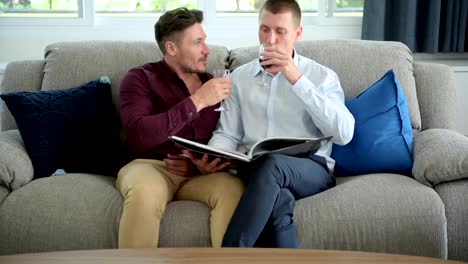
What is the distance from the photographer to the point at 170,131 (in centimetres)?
236

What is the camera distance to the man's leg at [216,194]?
82.0 inches

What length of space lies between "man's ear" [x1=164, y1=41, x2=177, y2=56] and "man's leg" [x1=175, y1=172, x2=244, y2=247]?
55 cm

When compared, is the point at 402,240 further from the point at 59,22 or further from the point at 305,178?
the point at 59,22

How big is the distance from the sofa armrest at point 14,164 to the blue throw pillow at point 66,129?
0.04m

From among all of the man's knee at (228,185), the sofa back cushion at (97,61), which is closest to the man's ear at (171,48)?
the sofa back cushion at (97,61)

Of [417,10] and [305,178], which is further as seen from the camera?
[417,10]

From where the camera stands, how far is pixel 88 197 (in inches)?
88.2

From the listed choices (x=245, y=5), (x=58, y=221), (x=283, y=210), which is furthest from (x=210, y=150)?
(x=245, y=5)

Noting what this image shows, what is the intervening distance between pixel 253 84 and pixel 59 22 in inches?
66.4

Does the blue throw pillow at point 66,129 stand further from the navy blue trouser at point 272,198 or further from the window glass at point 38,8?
the window glass at point 38,8

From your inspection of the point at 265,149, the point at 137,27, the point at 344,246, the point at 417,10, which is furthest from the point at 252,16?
the point at 344,246

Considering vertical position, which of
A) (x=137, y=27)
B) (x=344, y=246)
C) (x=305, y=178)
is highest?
(x=137, y=27)

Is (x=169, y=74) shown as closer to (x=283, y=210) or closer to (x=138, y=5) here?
(x=283, y=210)

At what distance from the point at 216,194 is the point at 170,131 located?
0.33 m
